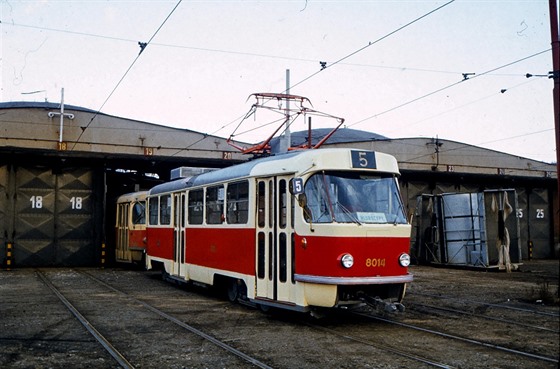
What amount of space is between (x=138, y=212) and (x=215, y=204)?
432 inches

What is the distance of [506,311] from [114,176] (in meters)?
22.4

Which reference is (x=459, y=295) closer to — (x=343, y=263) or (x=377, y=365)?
(x=343, y=263)

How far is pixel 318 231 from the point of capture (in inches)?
370

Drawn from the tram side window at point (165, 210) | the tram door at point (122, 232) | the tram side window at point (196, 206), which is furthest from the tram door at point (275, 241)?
the tram door at point (122, 232)

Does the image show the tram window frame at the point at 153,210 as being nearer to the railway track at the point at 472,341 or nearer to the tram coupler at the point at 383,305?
the railway track at the point at 472,341

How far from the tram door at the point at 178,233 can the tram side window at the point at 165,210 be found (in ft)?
1.64

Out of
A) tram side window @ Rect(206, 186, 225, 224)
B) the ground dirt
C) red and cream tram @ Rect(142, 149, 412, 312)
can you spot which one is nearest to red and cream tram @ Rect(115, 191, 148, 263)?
the ground dirt

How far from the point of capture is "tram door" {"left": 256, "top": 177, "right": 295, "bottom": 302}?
10.0 m

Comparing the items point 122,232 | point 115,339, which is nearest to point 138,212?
point 122,232

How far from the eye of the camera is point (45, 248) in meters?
24.5

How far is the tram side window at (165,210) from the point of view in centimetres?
1615

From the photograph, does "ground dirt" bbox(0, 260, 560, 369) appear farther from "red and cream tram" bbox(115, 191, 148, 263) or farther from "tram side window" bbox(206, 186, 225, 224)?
"red and cream tram" bbox(115, 191, 148, 263)

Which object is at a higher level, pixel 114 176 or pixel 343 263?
pixel 114 176

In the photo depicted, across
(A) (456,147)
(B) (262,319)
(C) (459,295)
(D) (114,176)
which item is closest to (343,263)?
(B) (262,319)
